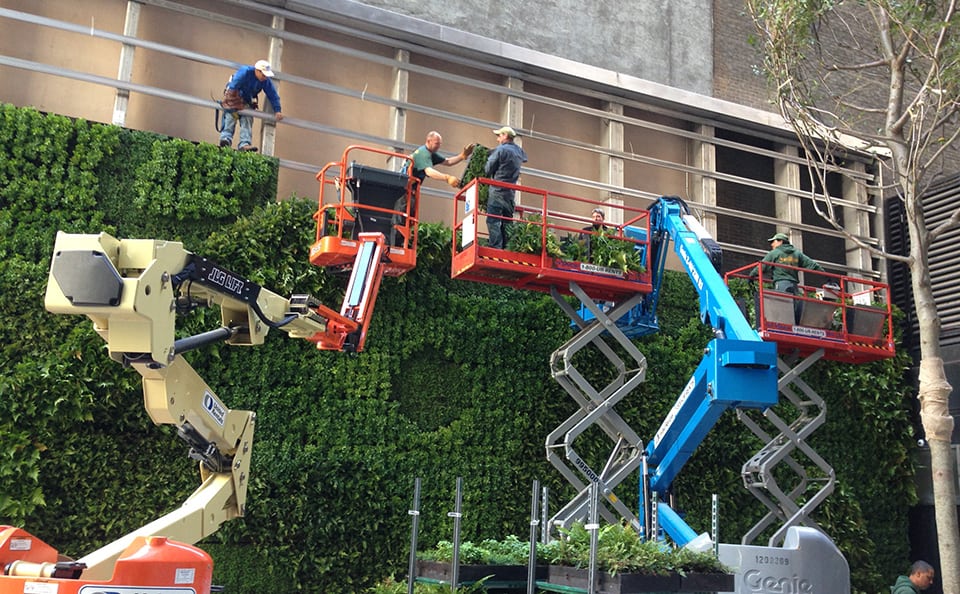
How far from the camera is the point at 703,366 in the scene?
1077 cm

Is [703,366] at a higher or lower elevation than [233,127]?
lower

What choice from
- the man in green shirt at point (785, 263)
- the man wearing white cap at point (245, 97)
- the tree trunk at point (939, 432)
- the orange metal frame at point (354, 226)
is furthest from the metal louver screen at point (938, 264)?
the man wearing white cap at point (245, 97)

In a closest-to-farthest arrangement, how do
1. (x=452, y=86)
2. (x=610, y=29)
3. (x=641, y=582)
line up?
(x=641, y=582) < (x=452, y=86) < (x=610, y=29)

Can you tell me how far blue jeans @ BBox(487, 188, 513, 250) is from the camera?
1203 cm

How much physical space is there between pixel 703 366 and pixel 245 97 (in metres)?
7.58

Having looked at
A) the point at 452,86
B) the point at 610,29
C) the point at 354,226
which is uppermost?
the point at 610,29

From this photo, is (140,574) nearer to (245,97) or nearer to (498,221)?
(498,221)

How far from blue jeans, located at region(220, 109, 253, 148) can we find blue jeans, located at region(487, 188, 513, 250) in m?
3.93

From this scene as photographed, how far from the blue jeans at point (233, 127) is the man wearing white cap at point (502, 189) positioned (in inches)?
147

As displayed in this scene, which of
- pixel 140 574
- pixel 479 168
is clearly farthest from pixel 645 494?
pixel 140 574

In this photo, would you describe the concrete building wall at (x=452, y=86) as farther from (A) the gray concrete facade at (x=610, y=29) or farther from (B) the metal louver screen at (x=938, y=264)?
(B) the metal louver screen at (x=938, y=264)

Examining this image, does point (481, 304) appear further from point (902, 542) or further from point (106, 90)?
point (902, 542)

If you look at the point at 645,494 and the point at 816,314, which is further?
the point at 816,314

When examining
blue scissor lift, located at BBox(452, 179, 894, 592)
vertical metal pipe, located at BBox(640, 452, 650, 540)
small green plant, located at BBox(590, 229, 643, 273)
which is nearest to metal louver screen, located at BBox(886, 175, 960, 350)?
blue scissor lift, located at BBox(452, 179, 894, 592)
